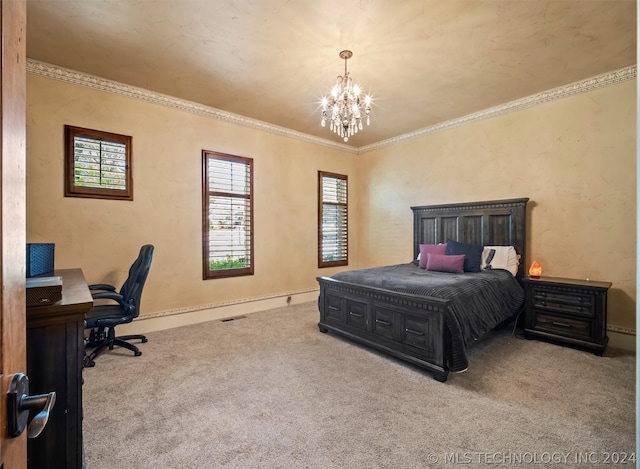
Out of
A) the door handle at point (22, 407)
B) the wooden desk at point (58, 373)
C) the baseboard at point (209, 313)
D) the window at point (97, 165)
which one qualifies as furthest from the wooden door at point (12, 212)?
the baseboard at point (209, 313)

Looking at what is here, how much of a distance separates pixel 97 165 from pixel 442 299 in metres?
3.90

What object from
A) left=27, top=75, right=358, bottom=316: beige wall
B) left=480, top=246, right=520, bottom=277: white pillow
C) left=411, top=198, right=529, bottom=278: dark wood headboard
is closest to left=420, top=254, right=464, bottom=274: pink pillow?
left=480, top=246, right=520, bottom=277: white pillow

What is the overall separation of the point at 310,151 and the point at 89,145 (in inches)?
125

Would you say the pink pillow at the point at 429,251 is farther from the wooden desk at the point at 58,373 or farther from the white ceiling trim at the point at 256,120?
the wooden desk at the point at 58,373

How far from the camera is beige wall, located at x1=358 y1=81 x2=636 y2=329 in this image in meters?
3.18

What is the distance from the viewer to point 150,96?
12.0 ft

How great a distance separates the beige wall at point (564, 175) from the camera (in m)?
3.18

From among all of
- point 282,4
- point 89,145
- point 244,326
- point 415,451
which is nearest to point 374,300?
point 415,451

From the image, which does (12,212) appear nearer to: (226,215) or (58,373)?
(58,373)

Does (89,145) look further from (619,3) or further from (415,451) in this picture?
(619,3)

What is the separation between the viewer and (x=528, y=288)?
11.2ft

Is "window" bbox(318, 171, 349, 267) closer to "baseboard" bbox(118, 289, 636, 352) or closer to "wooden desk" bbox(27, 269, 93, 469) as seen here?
"baseboard" bbox(118, 289, 636, 352)

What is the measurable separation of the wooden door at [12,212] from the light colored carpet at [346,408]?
140cm

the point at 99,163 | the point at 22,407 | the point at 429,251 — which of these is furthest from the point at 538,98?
the point at 99,163
